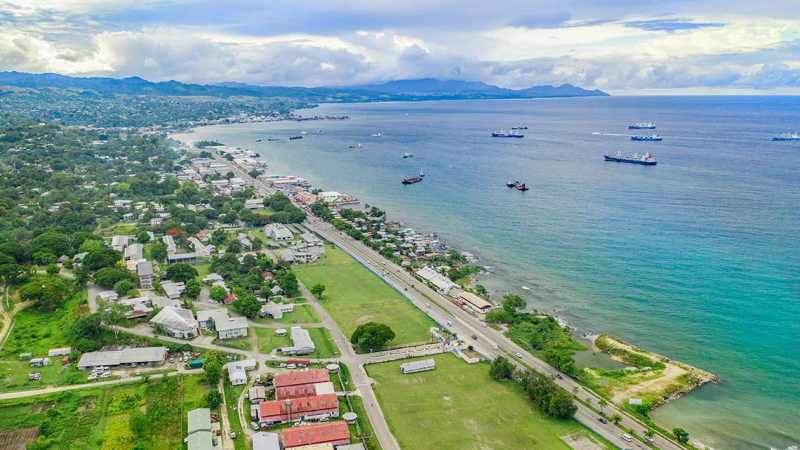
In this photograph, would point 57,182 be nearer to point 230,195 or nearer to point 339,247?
point 230,195

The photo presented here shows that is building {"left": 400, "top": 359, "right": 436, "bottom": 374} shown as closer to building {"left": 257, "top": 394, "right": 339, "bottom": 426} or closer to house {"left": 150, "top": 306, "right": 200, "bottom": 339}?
building {"left": 257, "top": 394, "right": 339, "bottom": 426}

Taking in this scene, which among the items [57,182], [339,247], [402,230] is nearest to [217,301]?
[339,247]

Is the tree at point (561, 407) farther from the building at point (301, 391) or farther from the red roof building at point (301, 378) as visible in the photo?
the red roof building at point (301, 378)

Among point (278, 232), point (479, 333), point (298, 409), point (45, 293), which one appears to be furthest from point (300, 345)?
point (278, 232)

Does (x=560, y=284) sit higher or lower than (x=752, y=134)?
lower

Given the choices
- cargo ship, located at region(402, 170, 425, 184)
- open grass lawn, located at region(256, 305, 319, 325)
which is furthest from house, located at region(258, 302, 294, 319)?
cargo ship, located at region(402, 170, 425, 184)

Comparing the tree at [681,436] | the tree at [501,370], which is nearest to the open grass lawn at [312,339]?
the tree at [501,370]
